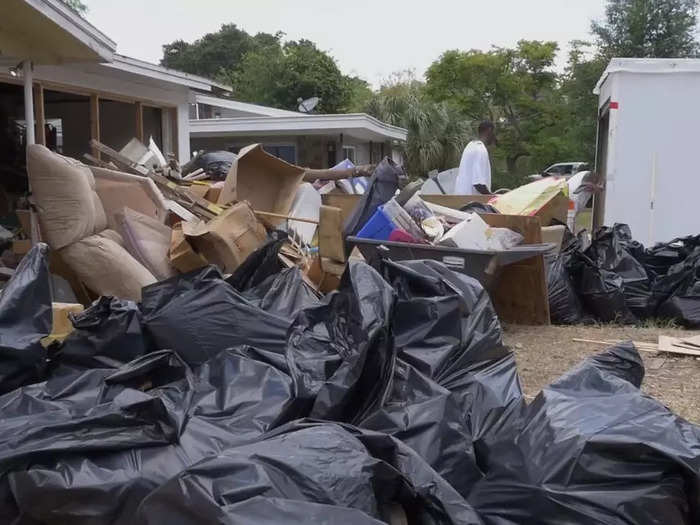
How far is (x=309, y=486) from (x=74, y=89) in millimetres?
6782

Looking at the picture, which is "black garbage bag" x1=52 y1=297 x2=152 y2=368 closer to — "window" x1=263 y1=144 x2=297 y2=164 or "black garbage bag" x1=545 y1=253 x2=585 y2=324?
"black garbage bag" x1=545 y1=253 x2=585 y2=324

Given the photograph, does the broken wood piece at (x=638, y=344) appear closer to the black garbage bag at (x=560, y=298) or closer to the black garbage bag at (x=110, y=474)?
the black garbage bag at (x=560, y=298)

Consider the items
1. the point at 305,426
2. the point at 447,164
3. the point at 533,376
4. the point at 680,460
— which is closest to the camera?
the point at 680,460

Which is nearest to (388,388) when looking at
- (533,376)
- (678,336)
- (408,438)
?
(408,438)

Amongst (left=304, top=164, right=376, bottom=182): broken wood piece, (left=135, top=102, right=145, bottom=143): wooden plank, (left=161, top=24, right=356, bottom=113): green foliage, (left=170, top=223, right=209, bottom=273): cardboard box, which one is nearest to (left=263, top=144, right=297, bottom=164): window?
(left=135, top=102, right=145, bottom=143): wooden plank

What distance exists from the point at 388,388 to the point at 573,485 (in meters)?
0.71

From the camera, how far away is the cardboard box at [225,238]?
4695mm

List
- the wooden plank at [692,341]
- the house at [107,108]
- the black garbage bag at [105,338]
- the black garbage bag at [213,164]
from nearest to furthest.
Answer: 1. the black garbage bag at [105,338]
2. the wooden plank at [692,341]
3. the house at [107,108]
4. the black garbage bag at [213,164]

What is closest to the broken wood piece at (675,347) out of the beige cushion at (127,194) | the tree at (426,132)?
the beige cushion at (127,194)

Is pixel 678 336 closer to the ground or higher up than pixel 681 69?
closer to the ground

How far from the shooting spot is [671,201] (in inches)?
307

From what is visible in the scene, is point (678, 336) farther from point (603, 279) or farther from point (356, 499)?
point (356, 499)

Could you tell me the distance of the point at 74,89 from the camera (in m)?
7.64

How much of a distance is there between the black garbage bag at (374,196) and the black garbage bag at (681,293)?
7.34 feet
